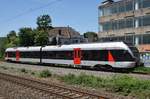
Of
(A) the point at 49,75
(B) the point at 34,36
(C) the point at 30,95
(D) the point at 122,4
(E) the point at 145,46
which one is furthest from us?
(B) the point at 34,36

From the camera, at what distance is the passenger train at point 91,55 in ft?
100

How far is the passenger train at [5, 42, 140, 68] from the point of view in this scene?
30544 millimetres

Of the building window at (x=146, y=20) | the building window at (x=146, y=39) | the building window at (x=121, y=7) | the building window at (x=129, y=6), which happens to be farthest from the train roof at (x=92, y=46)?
the building window at (x=121, y=7)

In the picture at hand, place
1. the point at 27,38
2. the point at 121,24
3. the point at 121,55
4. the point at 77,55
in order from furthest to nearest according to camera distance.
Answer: the point at 27,38, the point at 121,24, the point at 77,55, the point at 121,55

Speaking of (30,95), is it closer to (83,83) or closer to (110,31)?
(83,83)

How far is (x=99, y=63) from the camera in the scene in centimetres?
3303

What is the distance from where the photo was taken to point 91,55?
34.1m

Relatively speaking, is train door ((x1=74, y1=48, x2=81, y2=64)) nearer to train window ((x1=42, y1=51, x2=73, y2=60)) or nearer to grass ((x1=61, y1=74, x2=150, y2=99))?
train window ((x1=42, y1=51, x2=73, y2=60))

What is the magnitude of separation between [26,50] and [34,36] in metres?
35.0

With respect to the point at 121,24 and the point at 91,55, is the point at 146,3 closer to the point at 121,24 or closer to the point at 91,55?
the point at 121,24

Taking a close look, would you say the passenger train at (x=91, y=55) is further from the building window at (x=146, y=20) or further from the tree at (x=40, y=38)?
the tree at (x=40, y=38)

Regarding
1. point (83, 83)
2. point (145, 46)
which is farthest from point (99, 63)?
point (145, 46)

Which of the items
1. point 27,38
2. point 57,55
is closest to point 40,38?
point 27,38

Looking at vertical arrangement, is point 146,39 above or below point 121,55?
above
